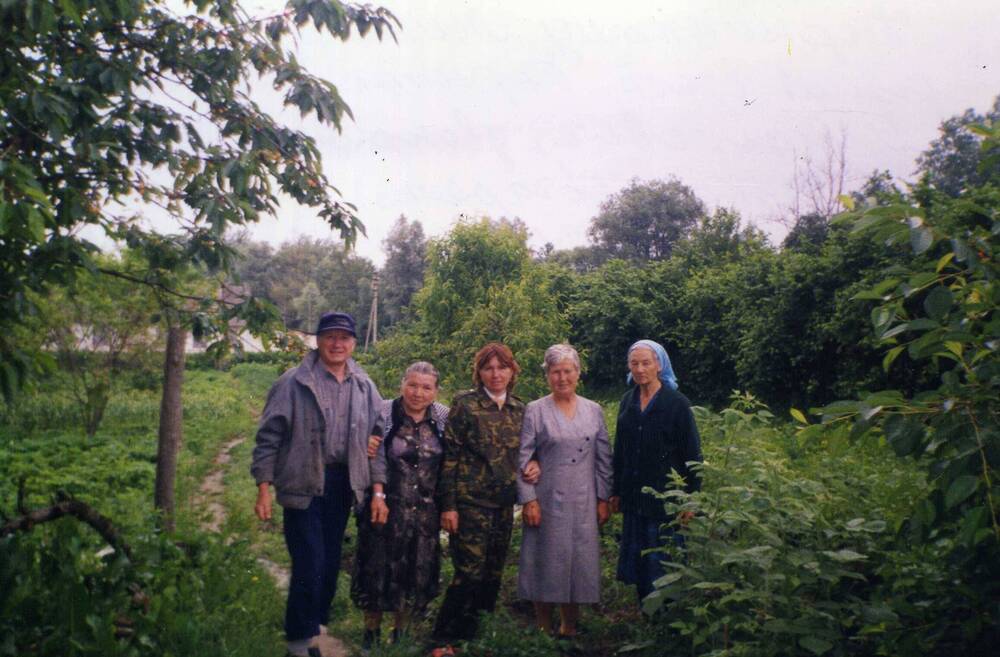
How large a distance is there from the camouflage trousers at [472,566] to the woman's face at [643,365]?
42.0 inches

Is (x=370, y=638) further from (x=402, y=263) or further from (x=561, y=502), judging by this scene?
(x=402, y=263)

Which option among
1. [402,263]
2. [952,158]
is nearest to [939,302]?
[952,158]

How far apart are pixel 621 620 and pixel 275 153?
3454mm

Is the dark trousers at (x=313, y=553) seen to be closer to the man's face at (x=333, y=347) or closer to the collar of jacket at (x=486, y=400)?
the man's face at (x=333, y=347)

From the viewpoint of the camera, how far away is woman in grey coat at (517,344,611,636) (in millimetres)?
5082

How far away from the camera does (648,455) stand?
5016 mm

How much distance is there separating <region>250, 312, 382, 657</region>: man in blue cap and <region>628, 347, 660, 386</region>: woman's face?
4.87ft

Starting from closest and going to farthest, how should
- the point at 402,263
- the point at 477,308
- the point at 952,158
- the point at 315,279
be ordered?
the point at 477,308 < the point at 952,158 < the point at 402,263 < the point at 315,279

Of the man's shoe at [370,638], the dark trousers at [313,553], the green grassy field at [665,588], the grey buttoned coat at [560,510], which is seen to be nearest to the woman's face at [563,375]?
the grey buttoned coat at [560,510]

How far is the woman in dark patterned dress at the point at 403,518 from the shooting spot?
5016mm

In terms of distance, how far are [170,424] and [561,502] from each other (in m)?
3.44

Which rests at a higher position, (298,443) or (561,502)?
(298,443)

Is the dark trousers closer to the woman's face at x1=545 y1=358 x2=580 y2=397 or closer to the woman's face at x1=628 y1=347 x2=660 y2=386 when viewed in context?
the woman's face at x1=545 y1=358 x2=580 y2=397

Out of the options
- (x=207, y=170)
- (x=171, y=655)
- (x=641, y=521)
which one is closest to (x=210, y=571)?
(x=171, y=655)
